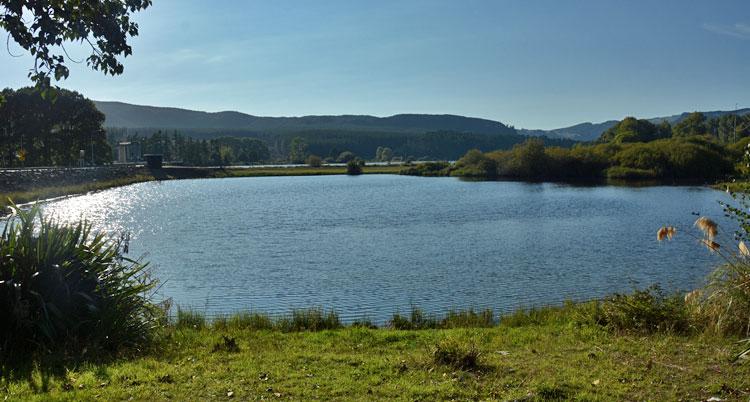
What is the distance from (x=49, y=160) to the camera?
96438 millimetres

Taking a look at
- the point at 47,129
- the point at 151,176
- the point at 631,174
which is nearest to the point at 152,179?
the point at 151,176

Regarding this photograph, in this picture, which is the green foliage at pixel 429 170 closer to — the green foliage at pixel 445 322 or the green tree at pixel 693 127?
the green tree at pixel 693 127

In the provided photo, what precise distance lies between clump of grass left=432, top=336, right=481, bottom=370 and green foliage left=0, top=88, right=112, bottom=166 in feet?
280

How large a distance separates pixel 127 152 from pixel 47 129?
61.3 m

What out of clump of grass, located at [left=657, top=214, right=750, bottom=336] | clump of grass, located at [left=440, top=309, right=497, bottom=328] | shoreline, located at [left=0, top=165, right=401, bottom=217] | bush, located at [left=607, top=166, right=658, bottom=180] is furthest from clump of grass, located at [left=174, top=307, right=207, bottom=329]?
bush, located at [left=607, top=166, right=658, bottom=180]

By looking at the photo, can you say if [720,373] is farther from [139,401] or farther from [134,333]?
[134,333]

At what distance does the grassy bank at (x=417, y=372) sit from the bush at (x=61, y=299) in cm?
77

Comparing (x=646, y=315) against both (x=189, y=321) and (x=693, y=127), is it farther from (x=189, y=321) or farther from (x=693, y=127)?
(x=693, y=127)

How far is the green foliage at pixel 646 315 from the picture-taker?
11.0 meters

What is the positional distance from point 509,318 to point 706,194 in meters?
65.5

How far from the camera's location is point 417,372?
329 inches

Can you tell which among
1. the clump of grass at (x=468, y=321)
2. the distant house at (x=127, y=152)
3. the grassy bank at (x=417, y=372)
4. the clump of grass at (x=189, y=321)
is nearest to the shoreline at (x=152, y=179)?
the clump of grass at (x=189, y=321)

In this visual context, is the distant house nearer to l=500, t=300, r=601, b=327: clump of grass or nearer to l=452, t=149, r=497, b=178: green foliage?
l=452, t=149, r=497, b=178: green foliage

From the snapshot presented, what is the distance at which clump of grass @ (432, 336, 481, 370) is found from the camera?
8.46m
